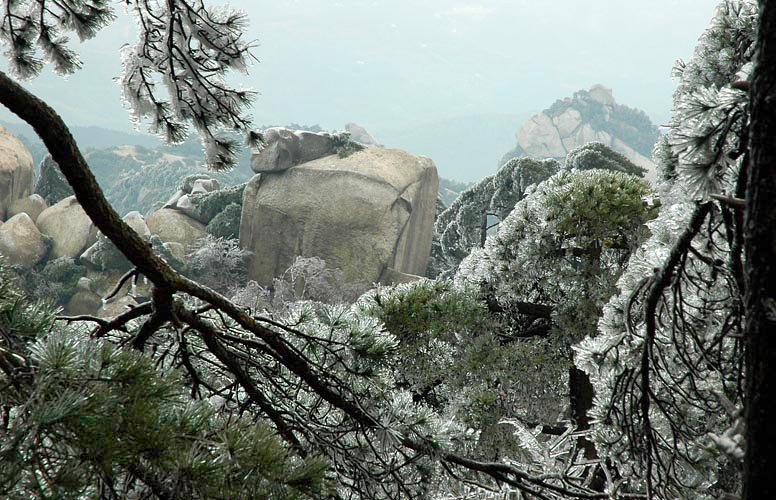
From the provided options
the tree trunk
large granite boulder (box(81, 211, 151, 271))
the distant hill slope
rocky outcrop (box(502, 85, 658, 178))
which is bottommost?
the tree trunk

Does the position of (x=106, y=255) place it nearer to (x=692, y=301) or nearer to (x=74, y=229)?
(x=74, y=229)

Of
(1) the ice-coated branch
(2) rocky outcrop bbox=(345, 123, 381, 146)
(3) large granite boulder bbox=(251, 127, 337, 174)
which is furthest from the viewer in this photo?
(2) rocky outcrop bbox=(345, 123, 381, 146)

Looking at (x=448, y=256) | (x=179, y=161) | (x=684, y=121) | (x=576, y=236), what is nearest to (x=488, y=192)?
(x=448, y=256)

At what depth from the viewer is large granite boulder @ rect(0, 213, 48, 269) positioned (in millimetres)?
17953

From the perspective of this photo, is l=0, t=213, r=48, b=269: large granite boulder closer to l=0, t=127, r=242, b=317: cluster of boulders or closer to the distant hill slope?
l=0, t=127, r=242, b=317: cluster of boulders

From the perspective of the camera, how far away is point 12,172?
1983 centimetres

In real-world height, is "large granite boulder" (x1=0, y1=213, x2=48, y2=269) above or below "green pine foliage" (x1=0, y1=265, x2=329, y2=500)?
above

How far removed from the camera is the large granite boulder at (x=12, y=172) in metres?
19.6

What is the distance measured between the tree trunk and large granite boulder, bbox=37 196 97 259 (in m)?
20.4

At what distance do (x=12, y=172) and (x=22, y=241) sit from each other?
311cm

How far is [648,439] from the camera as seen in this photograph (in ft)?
4.12

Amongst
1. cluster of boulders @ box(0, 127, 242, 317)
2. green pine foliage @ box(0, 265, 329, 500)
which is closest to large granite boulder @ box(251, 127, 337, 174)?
cluster of boulders @ box(0, 127, 242, 317)

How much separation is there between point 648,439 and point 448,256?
1695cm

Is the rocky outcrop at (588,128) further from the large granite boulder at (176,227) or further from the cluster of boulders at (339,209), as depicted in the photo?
the large granite boulder at (176,227)
